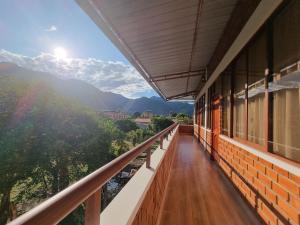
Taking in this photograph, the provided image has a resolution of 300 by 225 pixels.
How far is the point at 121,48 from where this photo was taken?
13.4 ft

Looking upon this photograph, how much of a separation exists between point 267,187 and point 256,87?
1.16m

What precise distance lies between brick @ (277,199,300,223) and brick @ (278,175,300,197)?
0.13 m

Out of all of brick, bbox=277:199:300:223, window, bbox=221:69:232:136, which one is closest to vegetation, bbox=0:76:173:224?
window, bbox=221:69:232:136

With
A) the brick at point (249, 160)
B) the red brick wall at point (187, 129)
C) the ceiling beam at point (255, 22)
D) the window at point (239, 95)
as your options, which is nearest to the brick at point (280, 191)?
the brick at point (249, 160)

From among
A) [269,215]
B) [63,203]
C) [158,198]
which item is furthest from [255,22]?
[63,203]

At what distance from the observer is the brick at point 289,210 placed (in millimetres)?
1781

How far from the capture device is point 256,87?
2887 millimetres

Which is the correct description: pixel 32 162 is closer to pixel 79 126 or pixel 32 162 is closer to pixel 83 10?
pixel 79 126

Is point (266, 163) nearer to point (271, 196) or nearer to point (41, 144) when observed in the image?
point (271, 196)

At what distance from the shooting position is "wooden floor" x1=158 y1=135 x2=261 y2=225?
9.04ft

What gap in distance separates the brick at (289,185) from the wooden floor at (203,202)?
2.90 feet

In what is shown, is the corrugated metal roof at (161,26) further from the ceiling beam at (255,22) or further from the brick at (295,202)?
the brick at (295,202)

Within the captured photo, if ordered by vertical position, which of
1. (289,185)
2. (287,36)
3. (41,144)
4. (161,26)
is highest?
(161,26)

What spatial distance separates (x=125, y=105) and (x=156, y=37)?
135 metres
